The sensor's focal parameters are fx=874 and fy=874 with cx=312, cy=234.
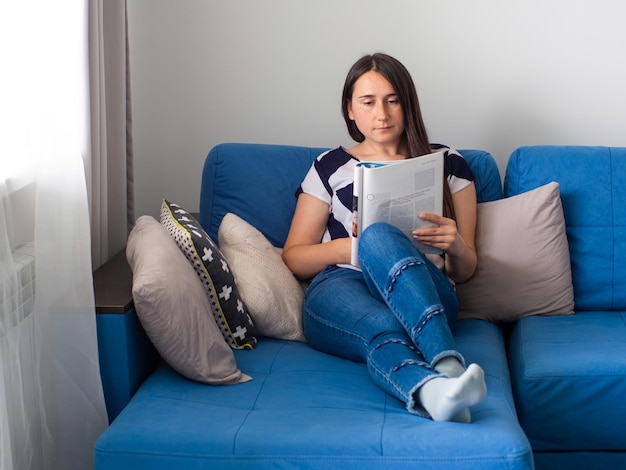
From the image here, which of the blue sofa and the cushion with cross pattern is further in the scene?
the cushion with cross pattern

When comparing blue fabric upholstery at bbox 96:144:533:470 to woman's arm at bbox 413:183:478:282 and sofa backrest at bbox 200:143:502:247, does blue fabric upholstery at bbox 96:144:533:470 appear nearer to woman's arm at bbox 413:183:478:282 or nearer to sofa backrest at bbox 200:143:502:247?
woman's arm at bbox 413:183:478:282

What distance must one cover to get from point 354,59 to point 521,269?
0.90m

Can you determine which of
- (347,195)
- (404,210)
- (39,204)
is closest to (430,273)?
(404,210)

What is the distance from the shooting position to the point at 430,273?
2.09 meters

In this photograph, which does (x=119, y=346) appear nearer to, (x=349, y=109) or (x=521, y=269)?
(x=349, y=109)

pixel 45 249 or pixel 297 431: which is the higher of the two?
pixel 45 249

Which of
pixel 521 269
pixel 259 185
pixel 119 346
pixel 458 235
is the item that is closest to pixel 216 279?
pixel 119 346

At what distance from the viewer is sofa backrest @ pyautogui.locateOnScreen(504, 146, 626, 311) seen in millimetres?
2463

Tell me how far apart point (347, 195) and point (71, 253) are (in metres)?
0.79

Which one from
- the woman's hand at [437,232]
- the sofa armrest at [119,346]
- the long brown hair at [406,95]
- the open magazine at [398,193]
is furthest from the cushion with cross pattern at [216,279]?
the long brown hair at [406,95]

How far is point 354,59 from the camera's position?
9.21 ft

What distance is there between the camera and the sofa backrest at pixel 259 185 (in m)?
2.49

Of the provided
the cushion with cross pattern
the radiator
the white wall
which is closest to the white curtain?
the radiator

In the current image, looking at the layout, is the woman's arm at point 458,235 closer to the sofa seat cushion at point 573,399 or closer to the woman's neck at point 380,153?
the woman's neck at point 380,153
